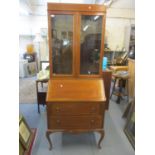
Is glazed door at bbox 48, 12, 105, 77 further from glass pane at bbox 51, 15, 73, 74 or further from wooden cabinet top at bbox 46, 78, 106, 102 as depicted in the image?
wooden cabinet top at bbox 46, 78, 106, 102

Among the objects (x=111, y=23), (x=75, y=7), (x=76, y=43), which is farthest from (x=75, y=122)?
(x=111, y=23)

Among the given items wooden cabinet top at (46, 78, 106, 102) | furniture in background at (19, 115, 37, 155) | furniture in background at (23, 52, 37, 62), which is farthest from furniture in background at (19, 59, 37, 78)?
wooden cabinet top at (46, 78, 106, 102)

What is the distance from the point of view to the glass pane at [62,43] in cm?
192

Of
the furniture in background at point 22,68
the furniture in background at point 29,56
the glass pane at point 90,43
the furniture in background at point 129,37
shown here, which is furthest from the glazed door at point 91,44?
the furniture in background at point 29,56

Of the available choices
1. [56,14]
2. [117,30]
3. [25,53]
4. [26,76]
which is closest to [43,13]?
[25,53]

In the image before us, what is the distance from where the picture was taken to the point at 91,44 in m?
2.07

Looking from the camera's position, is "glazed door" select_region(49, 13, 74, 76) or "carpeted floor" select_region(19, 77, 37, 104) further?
"carpeted floor" select_region(19, 77, 37, 104)

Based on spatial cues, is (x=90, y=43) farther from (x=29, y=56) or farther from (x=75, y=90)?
(x=29, y=56)

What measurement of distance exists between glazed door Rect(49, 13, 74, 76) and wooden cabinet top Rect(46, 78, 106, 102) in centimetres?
15

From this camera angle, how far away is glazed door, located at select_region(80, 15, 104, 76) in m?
1.96
